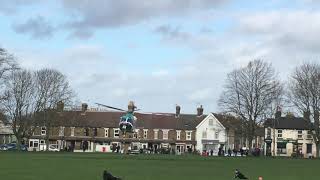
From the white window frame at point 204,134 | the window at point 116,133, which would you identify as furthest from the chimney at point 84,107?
the white window frame at point 204,134

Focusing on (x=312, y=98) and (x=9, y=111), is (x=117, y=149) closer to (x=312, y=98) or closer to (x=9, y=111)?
(x=9, y=111)

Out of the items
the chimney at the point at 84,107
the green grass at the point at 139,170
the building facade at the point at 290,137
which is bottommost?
the green grass at the point at 139,170

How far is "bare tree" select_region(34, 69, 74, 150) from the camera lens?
109375mm

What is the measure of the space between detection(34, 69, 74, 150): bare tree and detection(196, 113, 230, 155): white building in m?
45.3

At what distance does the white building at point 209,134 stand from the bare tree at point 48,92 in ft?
149

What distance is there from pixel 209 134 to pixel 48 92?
50222 mm

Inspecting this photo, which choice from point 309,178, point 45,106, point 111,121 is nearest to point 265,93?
point 45,106

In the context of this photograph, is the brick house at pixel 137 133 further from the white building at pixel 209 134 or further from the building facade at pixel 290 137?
the building facade at pixel 290 137

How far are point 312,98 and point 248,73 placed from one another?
1196 cm

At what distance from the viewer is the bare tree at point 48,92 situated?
109 metres

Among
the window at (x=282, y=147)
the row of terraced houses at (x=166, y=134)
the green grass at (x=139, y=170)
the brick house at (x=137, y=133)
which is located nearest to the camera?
the green grass at (x=139, y=170)

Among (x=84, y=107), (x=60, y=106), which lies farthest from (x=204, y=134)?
(x=60, y=106)

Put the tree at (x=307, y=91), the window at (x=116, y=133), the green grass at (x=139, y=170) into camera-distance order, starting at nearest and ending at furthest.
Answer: the green grass at (x=139, y=170) < the tree at (x=307, y=91) < the window at (x=116, y=133)

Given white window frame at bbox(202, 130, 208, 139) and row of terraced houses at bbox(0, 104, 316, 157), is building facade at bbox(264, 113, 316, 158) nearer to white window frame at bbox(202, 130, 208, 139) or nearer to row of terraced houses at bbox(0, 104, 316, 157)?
row of terraced houses at bbox(0, 104, 316, 157)
